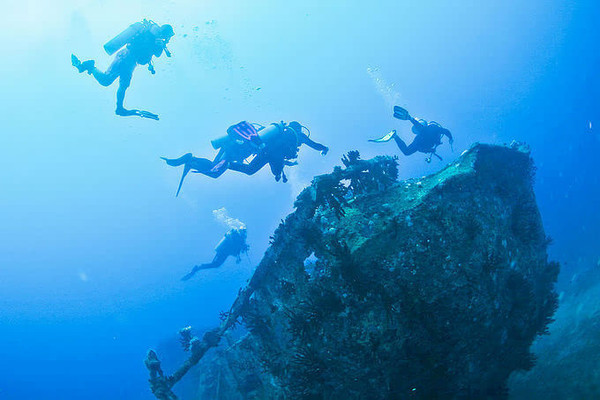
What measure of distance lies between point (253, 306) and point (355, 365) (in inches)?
128

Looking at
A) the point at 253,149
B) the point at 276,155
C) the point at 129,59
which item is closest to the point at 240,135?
the point at 253,149

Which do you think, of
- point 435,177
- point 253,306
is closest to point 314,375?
point 253,306

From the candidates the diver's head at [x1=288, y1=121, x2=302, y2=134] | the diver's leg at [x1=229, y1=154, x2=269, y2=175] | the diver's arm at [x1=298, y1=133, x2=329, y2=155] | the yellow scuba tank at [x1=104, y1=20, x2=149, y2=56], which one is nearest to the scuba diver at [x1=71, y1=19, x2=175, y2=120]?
the yellow scuba tank at [x1=104, y1=20, x2=149, y2=56]

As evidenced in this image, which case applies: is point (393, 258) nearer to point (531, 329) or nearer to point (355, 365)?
point (355, 365)

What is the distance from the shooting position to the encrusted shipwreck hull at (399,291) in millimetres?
4684

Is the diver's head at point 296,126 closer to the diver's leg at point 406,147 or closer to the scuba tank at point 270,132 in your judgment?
the scuba tank at point 270,132

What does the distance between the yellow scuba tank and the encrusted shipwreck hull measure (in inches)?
254

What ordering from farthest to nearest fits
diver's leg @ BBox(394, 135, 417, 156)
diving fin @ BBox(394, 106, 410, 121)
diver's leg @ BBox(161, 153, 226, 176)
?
diver's leg @ BBox(394, 135, 417, 156), diving fin @ BBox(394, 106, 410, 121), diver's leg @ BBox(161, 153, 226, 176)

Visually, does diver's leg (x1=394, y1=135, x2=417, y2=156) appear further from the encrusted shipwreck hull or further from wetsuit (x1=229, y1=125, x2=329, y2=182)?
the encrusted shipwreck hull

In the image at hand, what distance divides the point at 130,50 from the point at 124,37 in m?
0.34

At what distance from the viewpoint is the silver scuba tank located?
8.12 m

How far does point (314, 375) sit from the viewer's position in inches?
191

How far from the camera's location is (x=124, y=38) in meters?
8.23

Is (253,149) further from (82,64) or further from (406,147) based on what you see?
(406,147)
